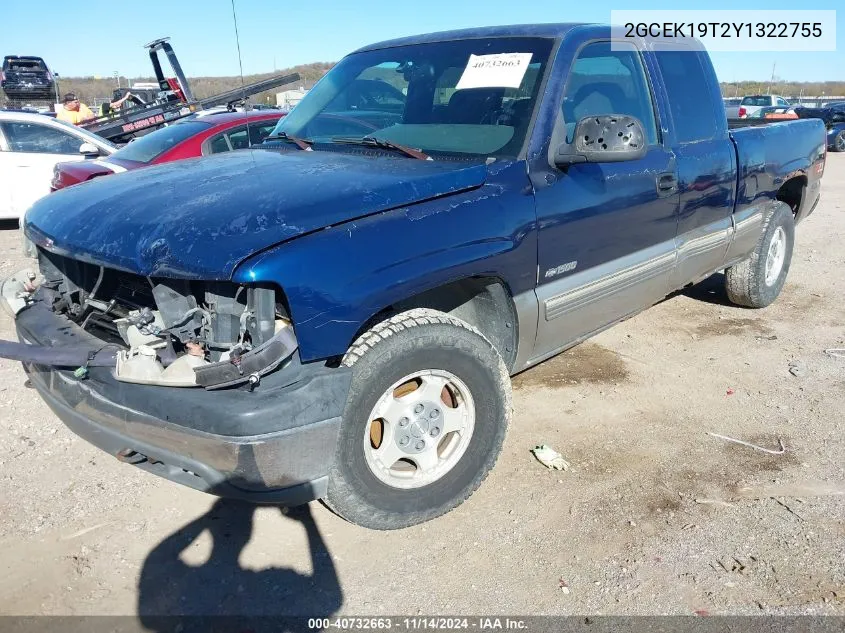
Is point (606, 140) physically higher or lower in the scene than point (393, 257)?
higher

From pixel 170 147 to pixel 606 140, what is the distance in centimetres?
567

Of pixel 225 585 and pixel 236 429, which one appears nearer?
pixel 236 429

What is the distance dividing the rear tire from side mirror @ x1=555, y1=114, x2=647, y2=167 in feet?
8.87

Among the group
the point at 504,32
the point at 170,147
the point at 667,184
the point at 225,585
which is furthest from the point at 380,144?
the point at 170,147

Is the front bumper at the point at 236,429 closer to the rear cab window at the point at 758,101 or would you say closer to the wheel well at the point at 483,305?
the wheel well at the point at 483,305

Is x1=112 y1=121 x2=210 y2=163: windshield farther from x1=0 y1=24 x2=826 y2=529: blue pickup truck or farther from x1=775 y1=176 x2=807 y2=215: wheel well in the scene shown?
x1=775 y1=176 x2=807 y2=215: wheel well

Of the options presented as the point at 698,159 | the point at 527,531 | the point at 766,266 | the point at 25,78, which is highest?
the point at 25,78

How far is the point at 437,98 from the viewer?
3488 mm

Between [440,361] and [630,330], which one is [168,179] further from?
[630,330]

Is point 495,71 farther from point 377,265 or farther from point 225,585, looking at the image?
point 225,585

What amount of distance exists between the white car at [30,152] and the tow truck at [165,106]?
56.5 inches

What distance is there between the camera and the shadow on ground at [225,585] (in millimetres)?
2443

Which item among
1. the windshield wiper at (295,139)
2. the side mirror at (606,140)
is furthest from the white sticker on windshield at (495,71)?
the windshield wiper at (295,139)

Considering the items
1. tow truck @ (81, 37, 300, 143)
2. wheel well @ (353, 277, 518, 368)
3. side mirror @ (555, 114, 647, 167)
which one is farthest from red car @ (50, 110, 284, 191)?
side mirror @ (555, 114, 647, 167)
